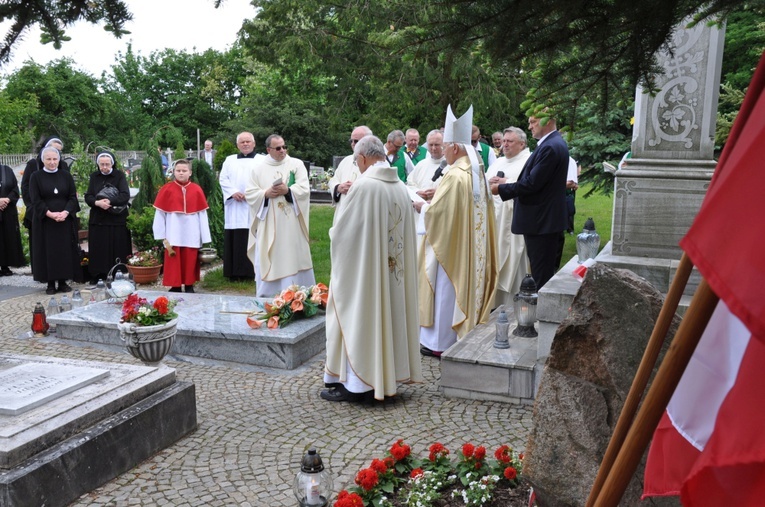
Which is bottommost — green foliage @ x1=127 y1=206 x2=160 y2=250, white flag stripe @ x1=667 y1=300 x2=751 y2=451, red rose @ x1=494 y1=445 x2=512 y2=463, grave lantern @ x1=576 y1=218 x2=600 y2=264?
red rose @ x1=494 y1=445 x2=512 y2=463

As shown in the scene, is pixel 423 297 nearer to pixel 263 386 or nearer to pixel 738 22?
pixel 263 386

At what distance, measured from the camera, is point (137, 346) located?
5777mm

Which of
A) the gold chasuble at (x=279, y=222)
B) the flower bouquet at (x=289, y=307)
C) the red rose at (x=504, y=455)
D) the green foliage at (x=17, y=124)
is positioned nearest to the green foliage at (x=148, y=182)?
the gold chasuble at (x=279, y=222)

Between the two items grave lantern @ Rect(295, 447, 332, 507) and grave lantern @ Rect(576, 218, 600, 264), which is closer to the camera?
grave lantern @ Rect(295, 447, 332, 507)

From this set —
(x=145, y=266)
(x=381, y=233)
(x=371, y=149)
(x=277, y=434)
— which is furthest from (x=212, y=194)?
(x=277, y=434)

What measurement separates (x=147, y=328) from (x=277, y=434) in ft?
4.56

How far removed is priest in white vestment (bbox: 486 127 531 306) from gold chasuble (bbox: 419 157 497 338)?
1.12 m

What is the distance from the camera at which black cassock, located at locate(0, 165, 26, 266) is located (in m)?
11.3

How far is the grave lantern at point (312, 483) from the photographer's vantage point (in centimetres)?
364

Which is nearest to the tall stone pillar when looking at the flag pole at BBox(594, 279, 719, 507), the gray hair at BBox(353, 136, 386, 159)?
the gray hair at BBox(353, 136, 386, 159)

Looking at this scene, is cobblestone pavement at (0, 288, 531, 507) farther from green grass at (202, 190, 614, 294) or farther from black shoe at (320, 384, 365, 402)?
green grass at (202, 190, 614, 294)

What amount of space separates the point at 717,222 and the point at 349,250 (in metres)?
4.47

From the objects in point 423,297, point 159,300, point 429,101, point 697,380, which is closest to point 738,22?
point 429,101

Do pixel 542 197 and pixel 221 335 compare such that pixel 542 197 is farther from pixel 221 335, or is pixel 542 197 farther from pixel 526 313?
pixel 221 335
